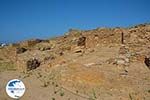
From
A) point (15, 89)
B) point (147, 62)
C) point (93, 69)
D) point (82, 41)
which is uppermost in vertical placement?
point (82, 41)

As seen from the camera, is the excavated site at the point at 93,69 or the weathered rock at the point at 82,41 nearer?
the excavated site at the point at 93,69

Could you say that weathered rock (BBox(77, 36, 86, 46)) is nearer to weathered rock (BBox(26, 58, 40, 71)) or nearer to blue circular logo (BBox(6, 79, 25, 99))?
weathered rock (BBox(26, 58, 40, 71))

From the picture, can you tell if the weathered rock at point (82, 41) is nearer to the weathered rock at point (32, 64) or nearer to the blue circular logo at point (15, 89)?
the weathered rock at point (32, 64)

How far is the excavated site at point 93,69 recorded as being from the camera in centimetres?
1050

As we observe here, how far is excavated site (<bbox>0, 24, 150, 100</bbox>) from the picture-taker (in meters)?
10.5

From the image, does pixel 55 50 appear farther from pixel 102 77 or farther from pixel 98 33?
pixel 102 77

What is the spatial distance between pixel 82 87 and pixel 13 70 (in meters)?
7.24

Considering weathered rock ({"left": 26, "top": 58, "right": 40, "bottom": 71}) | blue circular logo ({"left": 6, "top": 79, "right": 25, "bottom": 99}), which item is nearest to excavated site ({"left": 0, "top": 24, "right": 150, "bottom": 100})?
weathered rock ({"left": 26, "top": 58, "right": 40, "bottom": 71})

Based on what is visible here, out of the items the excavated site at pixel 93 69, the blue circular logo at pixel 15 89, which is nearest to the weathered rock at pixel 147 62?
the excavated site at pixel 93 69

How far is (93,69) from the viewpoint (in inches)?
493

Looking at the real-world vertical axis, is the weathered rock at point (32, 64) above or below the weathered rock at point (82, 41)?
below

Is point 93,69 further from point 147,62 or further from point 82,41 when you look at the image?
point 82,41

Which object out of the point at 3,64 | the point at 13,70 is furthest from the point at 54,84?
the point at 3,64

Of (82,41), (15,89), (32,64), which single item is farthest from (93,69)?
(82,41)
